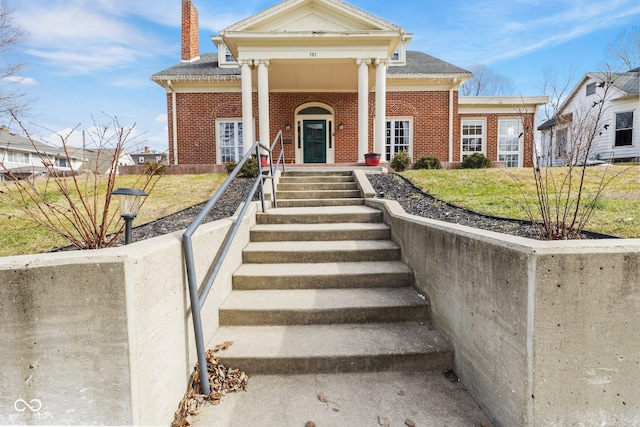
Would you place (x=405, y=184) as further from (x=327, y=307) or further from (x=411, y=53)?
(x=411, y=53)

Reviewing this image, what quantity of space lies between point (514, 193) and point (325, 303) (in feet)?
17.1

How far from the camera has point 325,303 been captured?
303 centimetres

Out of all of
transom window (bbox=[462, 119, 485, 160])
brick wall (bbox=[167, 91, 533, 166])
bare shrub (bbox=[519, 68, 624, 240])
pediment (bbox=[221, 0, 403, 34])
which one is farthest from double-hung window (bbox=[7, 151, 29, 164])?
bare shrub (bbox=[519, 68, 624, 240])

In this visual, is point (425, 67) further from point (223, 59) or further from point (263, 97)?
point (223, 59)

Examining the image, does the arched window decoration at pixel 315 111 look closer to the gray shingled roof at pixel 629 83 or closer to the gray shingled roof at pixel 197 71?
the gray shingled roof at pixel 197 71

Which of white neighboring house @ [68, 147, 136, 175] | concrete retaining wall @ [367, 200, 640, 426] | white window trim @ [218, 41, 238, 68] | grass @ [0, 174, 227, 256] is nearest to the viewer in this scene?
concrete retaining wall @ [367, 200, 640, 426]

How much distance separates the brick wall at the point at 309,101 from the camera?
45.7 feet

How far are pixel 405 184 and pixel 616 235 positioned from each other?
444 cm

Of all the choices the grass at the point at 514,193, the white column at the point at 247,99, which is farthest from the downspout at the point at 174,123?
the grass at the point at 514,193

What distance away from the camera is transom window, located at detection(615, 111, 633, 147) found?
55.5 feet

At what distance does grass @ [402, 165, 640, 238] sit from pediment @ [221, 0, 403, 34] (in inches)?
215

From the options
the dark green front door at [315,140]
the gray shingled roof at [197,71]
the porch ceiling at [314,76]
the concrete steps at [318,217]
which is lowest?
the concrete steps at [318,217]

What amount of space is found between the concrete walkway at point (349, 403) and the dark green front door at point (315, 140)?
40.4ft

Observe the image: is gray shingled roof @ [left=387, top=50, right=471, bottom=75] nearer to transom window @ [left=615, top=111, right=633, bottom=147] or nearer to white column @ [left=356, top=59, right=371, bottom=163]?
white column @ [left=356, top=59, right=371, bottom=163]
